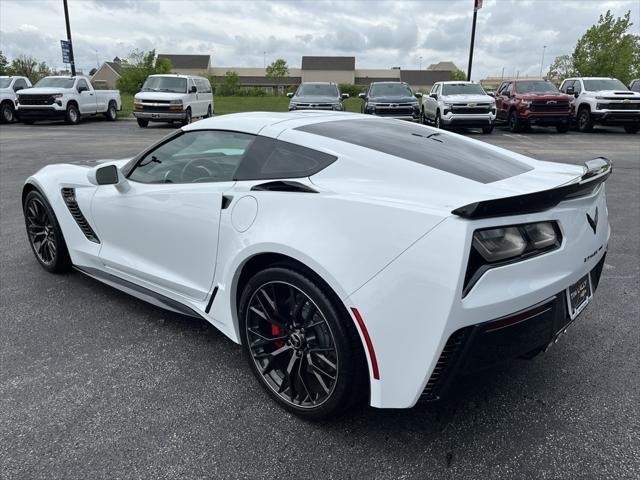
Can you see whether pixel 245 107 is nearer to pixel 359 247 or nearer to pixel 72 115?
pixel 72 115

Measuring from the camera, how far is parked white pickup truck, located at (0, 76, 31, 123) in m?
21.1

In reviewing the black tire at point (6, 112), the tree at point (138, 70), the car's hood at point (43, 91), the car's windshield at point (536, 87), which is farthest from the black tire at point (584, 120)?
the tree at point (138, 70)

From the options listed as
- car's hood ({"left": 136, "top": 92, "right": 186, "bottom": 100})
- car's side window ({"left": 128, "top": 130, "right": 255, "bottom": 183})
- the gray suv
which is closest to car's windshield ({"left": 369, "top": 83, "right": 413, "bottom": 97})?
the gray suv

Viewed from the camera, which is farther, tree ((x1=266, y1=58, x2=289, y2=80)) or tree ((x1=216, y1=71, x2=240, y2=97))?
tree ((x1=266, y1=58, x2=289, y2=80))

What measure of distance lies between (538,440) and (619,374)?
2.92ft

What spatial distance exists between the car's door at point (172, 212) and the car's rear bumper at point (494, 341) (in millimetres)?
1381

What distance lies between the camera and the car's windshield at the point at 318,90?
17781 mm

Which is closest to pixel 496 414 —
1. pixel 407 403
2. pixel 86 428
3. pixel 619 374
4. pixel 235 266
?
pixel 407 403

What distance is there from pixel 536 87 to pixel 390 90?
18.2ft

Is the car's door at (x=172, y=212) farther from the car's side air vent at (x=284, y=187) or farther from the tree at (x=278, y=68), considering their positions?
the tree at (x=278, y=68)

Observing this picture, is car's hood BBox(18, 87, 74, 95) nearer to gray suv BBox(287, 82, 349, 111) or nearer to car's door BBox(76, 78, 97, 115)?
car's door BBox(76, 78, 97, 115)

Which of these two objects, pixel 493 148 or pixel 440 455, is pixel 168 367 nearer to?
pixel 440 455

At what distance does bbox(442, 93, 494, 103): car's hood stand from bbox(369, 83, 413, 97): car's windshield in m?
1.36

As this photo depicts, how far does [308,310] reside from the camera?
2.38 m
